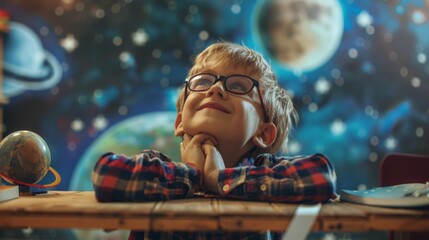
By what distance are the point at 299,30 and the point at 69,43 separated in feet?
5.29

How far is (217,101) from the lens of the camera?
3.51ft

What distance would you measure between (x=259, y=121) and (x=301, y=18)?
81.8 inches

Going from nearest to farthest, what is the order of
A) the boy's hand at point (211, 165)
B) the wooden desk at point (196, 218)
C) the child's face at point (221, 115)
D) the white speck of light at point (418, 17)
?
the wooden desk at point (196, 218)
the boy's hand at point (211, 165)
the child's face at point (221, 115)
the white speck of light at point (418, 17)

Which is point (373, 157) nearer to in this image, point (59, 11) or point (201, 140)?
point (201, 140)

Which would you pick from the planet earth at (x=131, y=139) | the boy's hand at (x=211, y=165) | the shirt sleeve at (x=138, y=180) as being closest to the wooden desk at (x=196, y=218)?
the shirt sleeve at (x=138, y=180)

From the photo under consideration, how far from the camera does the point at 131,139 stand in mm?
3006

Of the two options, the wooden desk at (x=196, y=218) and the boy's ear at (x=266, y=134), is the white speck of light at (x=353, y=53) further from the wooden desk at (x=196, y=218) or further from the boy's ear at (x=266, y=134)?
the wooden desk at (x=196, y=218)

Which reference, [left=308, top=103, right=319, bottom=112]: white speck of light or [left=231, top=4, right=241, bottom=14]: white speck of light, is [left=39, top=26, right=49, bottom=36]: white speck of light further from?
[left=308, top=103, right=319, bottom=112]: white speck of light

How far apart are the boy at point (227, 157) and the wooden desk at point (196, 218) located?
103mm

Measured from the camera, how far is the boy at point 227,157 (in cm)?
85

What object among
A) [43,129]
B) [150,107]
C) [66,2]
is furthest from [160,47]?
[43,129]

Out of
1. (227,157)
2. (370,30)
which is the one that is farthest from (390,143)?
(227,157)

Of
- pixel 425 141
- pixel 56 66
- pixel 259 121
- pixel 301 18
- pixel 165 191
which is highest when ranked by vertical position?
pixel 301 18

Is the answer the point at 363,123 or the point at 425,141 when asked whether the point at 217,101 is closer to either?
the point at 363,123
